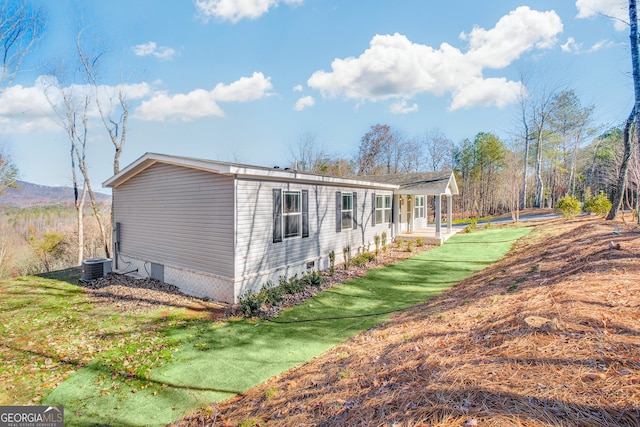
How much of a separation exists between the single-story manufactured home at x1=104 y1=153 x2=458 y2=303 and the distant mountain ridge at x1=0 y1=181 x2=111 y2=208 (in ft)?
43.8

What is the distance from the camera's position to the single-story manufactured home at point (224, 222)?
763 cm

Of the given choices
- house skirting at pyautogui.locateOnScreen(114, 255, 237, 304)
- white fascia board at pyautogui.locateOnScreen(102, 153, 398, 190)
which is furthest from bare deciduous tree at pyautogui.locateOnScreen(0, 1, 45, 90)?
house skirting at pyautogui.locateOnScreen(114, 255, 237, 304)

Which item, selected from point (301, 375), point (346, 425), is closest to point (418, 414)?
point (346, 425)

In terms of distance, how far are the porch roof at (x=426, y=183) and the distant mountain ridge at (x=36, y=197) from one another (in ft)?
63.5

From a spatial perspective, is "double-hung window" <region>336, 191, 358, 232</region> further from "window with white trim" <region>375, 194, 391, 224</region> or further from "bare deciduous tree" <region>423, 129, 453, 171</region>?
"bare deciduous tree" <region>423, 129, 453, 171</region>

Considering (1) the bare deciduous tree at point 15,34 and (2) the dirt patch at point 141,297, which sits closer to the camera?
(2) the dirt patch at point 141,297

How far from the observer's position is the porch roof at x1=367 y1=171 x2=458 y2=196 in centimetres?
1597

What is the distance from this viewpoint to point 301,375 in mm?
4172

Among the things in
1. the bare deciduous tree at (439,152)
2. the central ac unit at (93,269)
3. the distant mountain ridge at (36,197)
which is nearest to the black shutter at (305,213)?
the central ac unit at (93,269)

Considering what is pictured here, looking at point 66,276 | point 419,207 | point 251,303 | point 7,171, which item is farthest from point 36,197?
point 419,207

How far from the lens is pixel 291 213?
30.3 ft

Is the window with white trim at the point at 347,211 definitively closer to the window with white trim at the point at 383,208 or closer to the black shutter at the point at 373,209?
the black shutter at the point at 373,209

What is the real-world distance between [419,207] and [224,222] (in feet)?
51.1

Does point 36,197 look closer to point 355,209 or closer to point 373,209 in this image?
point 355,209
